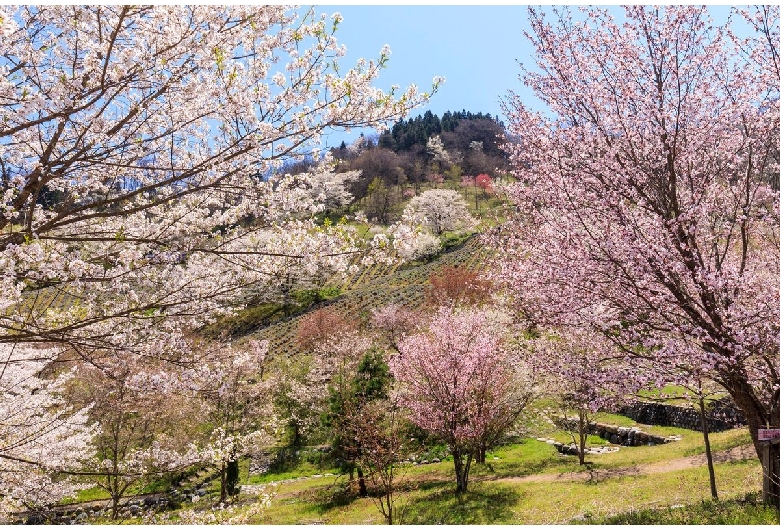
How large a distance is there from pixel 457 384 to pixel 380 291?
40438 millimetres

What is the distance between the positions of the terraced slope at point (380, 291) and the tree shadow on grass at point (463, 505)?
26.5m

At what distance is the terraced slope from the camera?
1850 inches

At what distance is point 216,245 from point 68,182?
1762 millimetres

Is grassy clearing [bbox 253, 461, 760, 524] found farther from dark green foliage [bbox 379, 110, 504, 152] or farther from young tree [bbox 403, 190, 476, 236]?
dark green foliage [bbox 379, 110, 504, 152]

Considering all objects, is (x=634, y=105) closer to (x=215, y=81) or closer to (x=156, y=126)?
(x=215, y=81)

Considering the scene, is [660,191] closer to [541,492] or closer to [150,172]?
[150,172]

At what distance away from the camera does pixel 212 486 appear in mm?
22719

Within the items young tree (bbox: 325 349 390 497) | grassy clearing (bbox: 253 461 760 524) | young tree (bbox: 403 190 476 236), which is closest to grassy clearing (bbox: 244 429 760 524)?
grassy clearing (bbox: 253 461 760 524)

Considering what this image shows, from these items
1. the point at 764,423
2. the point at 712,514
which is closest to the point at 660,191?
the point at 764,423

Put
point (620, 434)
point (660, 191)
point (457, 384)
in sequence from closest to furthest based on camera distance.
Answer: point (660, 191) < point (457, 384) < point (620, 434)

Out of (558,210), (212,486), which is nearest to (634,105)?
(558,210)

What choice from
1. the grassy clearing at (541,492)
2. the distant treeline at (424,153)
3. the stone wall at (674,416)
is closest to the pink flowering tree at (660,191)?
the grassy clearing at (541,492)

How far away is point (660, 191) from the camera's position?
6637 mm

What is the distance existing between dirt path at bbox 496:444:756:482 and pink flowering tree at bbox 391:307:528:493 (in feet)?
7.67
